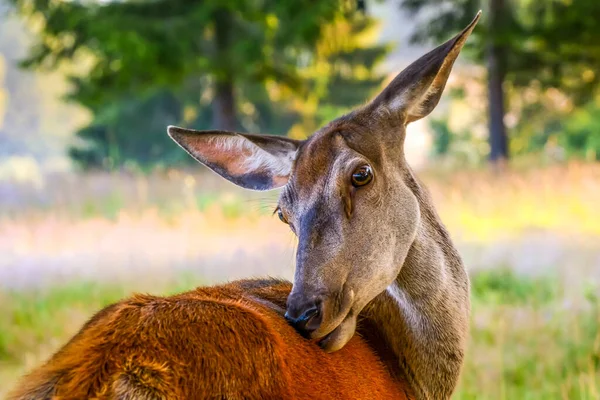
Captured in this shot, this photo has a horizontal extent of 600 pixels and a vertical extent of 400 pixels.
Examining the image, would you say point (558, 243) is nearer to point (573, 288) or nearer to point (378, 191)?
point (573, 288)

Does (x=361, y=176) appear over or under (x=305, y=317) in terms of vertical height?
over

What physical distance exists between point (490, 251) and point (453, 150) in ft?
60.9

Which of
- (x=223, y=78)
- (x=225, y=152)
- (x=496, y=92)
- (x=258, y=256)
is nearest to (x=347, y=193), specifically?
(x=225, y=152)

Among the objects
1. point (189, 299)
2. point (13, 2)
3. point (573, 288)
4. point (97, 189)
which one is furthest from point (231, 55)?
point (189, 299)

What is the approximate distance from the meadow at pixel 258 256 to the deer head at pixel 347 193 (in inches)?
13.6

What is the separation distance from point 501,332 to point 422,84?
9.21 feet

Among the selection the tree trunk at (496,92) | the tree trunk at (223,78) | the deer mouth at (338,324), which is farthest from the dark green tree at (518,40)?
the deer mouth at (338,324)

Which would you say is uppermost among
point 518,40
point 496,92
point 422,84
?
point 518,40

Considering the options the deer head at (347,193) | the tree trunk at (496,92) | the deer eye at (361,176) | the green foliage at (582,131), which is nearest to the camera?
the deer head at (347,193)

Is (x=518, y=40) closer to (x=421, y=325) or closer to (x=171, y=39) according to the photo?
(x=171, y=39)

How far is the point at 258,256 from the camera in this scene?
686 centimetres

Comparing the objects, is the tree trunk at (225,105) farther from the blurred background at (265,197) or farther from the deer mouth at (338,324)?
the deer mouth at (338,324)

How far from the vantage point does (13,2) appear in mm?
12422

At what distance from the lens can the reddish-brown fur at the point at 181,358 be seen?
1.64 meters
